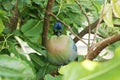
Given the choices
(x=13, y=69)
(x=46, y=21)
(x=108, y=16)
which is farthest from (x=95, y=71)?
(x=46, y=21)

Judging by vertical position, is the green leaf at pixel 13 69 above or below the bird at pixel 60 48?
above

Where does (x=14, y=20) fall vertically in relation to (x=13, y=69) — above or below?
below

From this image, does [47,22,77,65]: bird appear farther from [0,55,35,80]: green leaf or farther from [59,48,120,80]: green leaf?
[59,48,120,80]: green leaf

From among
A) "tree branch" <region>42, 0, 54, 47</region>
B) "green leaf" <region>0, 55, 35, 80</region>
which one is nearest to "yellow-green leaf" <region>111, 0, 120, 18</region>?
"green leaf" <region>0, 55, 35, 80</region>

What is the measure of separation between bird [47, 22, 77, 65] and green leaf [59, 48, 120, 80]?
102 centimetres

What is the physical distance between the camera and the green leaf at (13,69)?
0.38 m

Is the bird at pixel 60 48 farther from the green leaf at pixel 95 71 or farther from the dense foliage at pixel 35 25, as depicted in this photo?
the green leaf at pixel 95 71

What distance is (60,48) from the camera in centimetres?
133

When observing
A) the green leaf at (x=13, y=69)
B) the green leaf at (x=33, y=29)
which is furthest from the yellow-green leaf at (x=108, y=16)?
the green leaf at (x=33, y=29)

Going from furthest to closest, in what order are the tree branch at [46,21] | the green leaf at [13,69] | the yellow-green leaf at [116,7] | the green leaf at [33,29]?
the green leaf at [33,29] → the tree branch at [46,21] → the yellow-green leaf at [116,7] → the green leaf at [13,69]

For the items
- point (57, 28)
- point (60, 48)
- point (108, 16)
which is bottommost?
point (60, 48)

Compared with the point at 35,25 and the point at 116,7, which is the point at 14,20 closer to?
the point at 35,25

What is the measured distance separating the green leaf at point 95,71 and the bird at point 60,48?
3.34ft

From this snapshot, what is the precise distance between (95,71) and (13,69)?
19cm
